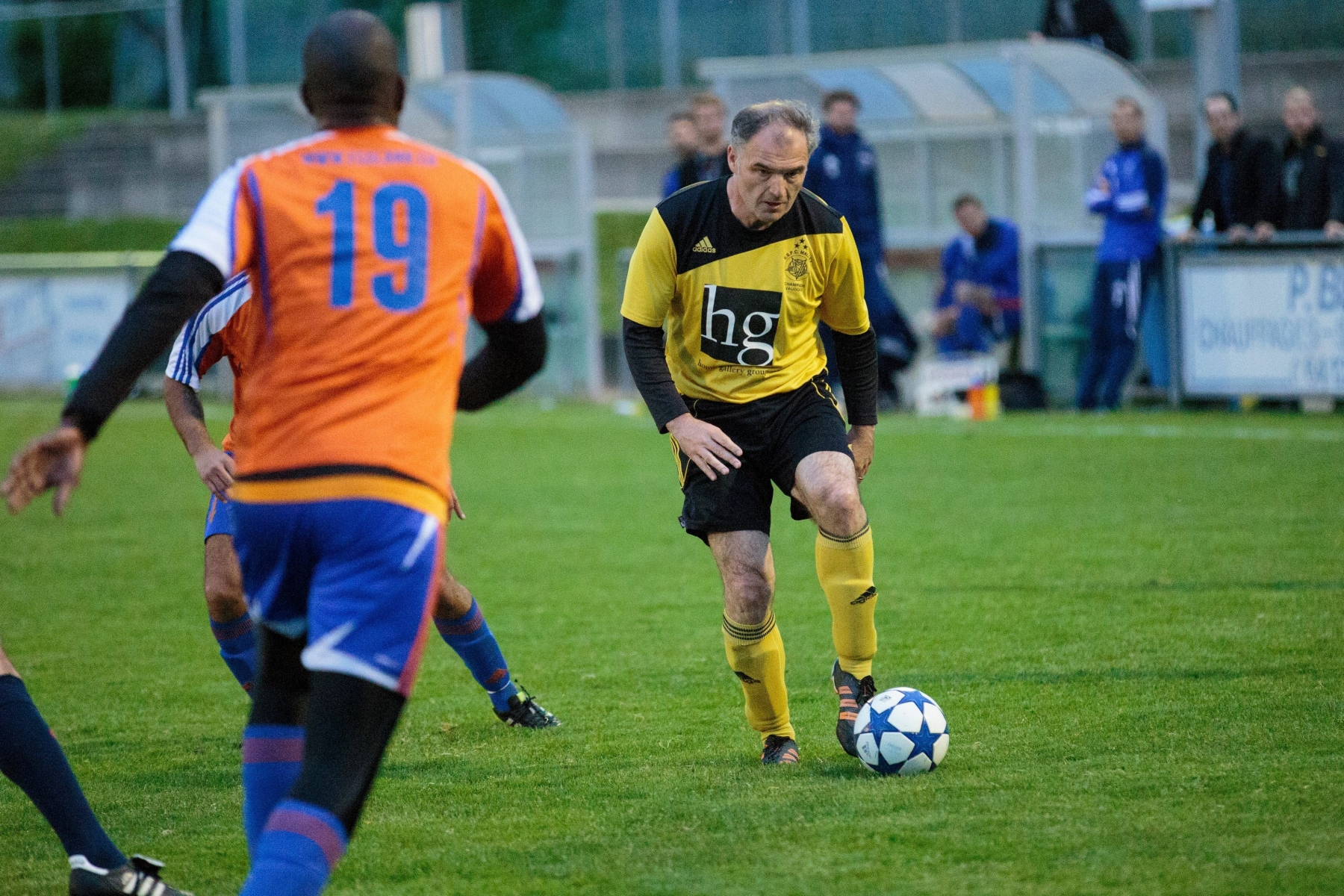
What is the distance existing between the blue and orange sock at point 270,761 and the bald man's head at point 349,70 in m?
1.24

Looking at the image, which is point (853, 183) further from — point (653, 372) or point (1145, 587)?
point (653, 372)

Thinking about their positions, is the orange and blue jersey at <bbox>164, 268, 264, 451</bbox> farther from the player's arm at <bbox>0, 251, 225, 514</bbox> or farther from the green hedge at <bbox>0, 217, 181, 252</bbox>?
the green hedge at <bbox>0, 217, 181, 252</bbox>

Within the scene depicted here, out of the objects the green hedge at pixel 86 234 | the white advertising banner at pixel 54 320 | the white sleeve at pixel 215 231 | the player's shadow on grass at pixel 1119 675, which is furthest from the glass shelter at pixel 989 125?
the white sleeve at pixel 215 231

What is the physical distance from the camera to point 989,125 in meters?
17.5

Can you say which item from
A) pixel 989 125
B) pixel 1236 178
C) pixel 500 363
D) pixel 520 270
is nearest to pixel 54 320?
pixel 989 125

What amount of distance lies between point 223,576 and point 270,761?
2.15 m

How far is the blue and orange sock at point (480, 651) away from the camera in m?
5.70

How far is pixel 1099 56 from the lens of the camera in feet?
54.8

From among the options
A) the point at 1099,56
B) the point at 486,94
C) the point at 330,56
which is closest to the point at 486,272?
the point at 330,56

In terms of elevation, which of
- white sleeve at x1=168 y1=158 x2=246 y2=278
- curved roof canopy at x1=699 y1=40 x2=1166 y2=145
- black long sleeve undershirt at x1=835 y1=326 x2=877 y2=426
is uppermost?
curved roof canopy at x1=699 y1=40 x2=1166 y2=145

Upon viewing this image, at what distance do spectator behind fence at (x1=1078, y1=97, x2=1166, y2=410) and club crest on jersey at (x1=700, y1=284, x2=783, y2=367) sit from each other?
9951 mm

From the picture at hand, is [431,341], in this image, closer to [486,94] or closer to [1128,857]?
[1128,857]

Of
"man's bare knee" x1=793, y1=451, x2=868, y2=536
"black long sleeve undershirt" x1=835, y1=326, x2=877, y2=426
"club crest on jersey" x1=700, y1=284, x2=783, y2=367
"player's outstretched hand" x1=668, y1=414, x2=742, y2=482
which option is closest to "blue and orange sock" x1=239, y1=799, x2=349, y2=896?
"player's outstretched hand" x1=668, y1=414, x2=742, y2=482

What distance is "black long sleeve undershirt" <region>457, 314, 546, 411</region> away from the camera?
11.4 ft
